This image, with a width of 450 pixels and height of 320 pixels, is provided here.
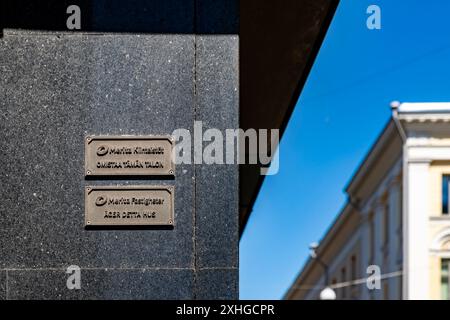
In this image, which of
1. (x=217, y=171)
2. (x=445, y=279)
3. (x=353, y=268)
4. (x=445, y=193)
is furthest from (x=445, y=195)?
(x=217, y=171)

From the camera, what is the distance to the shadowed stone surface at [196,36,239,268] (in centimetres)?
816

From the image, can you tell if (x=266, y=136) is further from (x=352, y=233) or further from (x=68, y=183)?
(x=352, y=233)

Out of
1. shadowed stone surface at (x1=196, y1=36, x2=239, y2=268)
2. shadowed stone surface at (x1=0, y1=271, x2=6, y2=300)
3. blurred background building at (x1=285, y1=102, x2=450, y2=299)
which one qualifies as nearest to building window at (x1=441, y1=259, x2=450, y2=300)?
blurred background building at (x1=285, y1=102, x2=450, y2=299)

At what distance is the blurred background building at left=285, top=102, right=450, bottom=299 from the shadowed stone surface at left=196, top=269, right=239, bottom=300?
4955 cm

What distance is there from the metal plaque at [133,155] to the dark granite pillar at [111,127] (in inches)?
2.2

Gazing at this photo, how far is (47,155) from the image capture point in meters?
8.25

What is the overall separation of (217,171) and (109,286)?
107cm

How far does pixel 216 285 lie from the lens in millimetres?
8094

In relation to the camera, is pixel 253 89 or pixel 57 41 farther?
pixel 253 89

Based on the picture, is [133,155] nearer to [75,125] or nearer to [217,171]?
[75,125]

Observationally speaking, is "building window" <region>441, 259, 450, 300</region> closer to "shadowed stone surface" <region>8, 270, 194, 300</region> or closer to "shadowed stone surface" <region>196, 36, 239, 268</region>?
"shadowed stone surface" <region>196, 36, 239, 268</region>

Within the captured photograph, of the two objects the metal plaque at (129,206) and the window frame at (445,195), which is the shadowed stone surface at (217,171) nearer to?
the metal plaque at (129,206)
